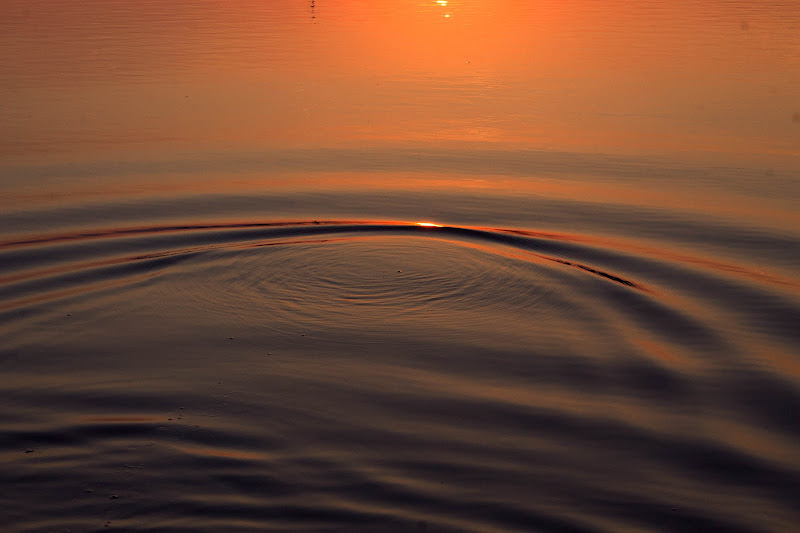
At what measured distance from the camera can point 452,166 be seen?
1280 cm

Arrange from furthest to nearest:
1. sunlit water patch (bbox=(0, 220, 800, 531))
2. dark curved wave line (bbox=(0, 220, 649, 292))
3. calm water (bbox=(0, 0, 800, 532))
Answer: dark curved wave line (bbox=(0, 220, 649, 292))
calm water (bbox=(0, 0, 800, 532))
sunlit water patch (bbox=(0, 220, 800, 531))

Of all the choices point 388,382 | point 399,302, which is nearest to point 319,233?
point 399,302

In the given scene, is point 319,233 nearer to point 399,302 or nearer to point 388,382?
point 399,302

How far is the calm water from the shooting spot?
5605 mm

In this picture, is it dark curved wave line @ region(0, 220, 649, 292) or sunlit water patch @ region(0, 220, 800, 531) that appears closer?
sunlit water patch @ region(0, 220, 800, 531)

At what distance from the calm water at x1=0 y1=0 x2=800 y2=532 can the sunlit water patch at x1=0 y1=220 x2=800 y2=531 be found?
0.09ft

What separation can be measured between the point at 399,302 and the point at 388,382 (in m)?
1.62

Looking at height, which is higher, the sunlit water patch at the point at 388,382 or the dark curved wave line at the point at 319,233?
the dark curved wave line at the point at 319,233

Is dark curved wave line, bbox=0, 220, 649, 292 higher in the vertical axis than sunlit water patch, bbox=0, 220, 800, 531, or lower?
higher

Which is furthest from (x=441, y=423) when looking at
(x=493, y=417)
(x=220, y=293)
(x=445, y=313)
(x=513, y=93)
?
(x=513, y=93)

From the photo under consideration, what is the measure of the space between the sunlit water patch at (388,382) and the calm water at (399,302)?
0.03m

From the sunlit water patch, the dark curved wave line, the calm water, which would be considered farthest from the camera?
the dark curved wave line

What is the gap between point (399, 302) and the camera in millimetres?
8609

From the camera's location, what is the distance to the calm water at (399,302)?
561cm
